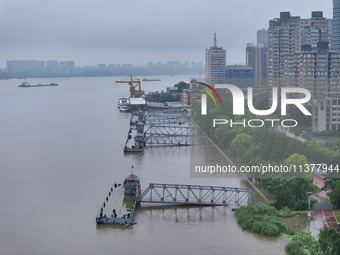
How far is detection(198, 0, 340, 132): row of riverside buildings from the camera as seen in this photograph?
1183cm

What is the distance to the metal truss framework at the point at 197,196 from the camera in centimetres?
663

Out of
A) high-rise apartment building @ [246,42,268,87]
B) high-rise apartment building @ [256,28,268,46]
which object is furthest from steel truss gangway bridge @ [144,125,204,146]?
high-rise apartment building @ [256,28,268,46]

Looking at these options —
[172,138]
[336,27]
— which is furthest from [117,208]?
[336,27]

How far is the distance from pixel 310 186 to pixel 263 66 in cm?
2348

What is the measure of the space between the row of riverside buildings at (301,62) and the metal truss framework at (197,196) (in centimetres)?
513

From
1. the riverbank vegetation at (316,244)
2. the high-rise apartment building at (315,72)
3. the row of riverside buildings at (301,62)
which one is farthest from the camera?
the high-rise apartment building at (315,72)

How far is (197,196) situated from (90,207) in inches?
43.0

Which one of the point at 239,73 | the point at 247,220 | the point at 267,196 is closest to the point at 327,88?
the point at 267,196

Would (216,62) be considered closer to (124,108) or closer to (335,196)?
(124,108)

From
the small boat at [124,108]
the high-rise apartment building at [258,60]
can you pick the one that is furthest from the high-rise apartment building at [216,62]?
the small boat at [124,108]

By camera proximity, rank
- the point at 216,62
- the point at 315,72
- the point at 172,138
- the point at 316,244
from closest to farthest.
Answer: the point at 316,244
the point at 172,138
the point at 315,72
the point at 216,62

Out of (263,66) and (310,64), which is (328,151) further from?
(263,66)

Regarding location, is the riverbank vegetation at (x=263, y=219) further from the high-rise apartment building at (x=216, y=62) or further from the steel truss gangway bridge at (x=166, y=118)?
the high-rise apartment building at (x=216, y=62)

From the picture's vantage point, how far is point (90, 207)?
6.60 metres
